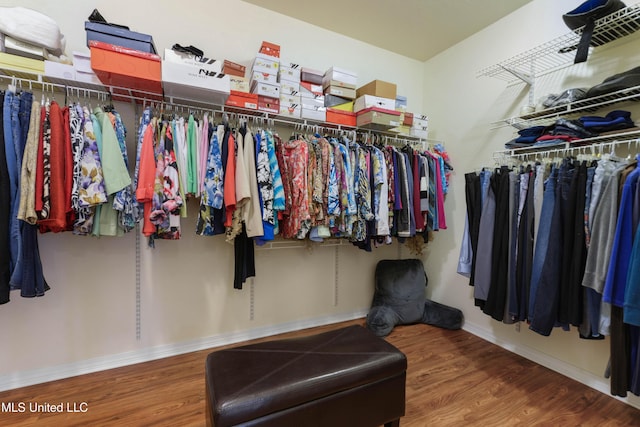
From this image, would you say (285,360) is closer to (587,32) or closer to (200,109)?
(200,109)

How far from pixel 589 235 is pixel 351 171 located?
144cm

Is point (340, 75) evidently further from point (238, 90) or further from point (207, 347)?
point (207, 347)

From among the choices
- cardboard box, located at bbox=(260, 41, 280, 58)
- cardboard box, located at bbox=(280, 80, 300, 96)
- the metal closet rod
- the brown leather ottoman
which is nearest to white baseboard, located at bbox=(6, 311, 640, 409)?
the brown leather ottoman

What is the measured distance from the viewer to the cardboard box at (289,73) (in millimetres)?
2102

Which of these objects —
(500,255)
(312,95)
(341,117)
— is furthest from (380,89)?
(500,255)

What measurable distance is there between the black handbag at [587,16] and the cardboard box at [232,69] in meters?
2.06

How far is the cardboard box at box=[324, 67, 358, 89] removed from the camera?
2299 mm

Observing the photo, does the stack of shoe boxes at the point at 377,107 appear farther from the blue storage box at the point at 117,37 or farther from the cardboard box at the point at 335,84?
the blue storage box at the point at 117,37

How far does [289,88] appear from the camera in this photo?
84.4 inches

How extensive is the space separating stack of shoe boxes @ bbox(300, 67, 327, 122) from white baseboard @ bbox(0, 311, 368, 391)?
1.81 m

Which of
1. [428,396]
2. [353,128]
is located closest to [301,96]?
[353,128]

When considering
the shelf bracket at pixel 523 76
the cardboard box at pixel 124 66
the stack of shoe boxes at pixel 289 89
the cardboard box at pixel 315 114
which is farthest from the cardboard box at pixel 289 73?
the shelf bracket at pixel 523 76

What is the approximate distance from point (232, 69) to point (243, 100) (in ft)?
0.76

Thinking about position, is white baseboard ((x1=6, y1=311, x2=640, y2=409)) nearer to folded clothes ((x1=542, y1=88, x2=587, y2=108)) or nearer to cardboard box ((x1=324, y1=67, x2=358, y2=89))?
folded clothes ((x1=542, y1=88, x2=587, y2=108))
